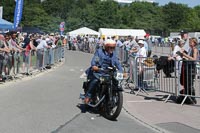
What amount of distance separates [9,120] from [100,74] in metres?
2.32

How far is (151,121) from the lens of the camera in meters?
9.50

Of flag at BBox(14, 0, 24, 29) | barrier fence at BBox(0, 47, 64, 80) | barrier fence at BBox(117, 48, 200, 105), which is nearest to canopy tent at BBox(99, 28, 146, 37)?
flag at BBox(14, 0, 24, 29)

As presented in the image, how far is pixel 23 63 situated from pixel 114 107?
914 centimetres

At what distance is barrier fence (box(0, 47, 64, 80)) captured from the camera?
1600 cm

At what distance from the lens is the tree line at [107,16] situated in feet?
381

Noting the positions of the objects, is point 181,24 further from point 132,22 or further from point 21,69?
point 21,69

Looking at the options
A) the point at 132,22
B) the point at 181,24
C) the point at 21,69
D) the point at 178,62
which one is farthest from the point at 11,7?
the point at 178,62

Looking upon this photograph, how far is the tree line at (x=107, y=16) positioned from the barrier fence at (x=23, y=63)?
7232 cm

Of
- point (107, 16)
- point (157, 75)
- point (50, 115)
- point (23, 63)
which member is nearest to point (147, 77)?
point (157, 75)

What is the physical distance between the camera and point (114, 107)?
9711mm

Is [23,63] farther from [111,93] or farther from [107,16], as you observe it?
[107,16]

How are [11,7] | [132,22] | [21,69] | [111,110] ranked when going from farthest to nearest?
[132,22] < [11,7] < [21,69] < [111,110]

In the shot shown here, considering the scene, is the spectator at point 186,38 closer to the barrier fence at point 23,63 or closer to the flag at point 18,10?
the barrier fence at point 23,63

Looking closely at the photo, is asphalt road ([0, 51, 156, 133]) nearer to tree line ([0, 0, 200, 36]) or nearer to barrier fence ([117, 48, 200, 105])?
barrier fence ([117, 48, 200, 105])
